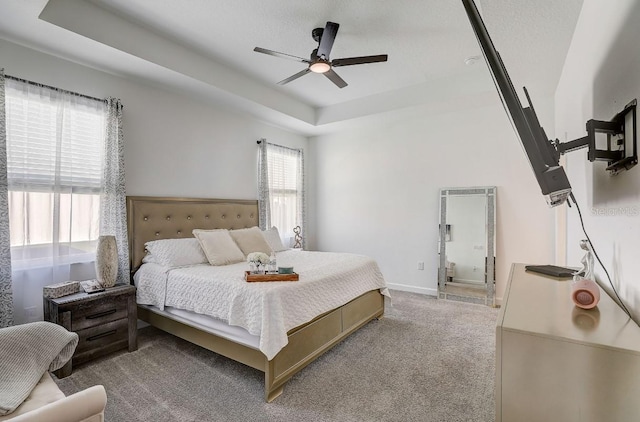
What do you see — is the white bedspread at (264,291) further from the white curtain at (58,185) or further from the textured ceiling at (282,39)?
the textured ceiling at (282,39)

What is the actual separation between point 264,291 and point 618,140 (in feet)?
6.52

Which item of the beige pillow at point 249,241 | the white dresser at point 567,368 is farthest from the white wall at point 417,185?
the white dresser at point 567,368

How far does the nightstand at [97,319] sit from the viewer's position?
7.51 ft

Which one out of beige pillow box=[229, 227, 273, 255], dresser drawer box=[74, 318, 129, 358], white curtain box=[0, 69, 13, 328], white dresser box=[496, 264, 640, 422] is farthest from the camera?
beige pillow box=[229, 227, 273, 255]

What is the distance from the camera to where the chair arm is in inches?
40.1

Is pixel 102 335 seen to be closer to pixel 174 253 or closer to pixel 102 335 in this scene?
pixel 102 335

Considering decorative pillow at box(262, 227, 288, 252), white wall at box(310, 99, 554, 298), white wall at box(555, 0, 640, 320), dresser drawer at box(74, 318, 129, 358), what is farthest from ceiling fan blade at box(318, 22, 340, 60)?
dresser drawer at box(74, 318, 129, 358)

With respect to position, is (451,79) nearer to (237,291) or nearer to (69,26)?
(237,291)

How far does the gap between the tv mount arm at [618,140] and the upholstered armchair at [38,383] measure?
2.16 m

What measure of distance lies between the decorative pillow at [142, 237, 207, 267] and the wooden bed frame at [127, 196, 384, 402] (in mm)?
192

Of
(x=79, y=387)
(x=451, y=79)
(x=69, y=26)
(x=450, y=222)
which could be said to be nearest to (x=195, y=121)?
(x=69, y=26)

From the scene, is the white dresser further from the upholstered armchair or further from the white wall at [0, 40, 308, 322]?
the white wall at [0, 40, 308, 322]

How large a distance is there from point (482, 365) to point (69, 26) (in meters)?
4.22

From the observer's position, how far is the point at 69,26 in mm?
2336
